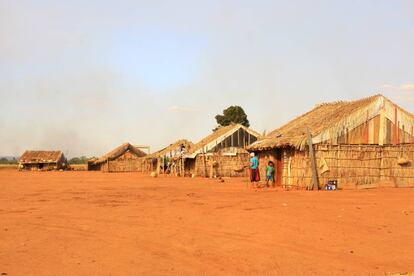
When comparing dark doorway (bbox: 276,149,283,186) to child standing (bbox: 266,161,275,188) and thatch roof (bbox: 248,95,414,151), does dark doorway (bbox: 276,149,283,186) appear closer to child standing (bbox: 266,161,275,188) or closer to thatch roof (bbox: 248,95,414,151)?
child standing (bbox: 266,161,275,188)

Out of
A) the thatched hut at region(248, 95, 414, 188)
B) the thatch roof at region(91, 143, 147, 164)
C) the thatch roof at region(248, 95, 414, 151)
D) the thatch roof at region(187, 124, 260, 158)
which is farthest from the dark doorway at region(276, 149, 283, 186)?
the thatch roof at region(91, 143, 147, 164)

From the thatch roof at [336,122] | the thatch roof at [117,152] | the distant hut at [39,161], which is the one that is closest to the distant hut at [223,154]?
the thatch roof at [336,122]

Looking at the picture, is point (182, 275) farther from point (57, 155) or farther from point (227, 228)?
point (57, 155)

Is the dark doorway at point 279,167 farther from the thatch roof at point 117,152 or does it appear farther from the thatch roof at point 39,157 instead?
the thatch roof at point 39,157

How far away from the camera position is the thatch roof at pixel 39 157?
49188mm

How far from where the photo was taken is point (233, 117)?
1981 inches

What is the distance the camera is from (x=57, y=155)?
50.9m

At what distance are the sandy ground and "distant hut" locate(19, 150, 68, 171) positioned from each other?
39.1m

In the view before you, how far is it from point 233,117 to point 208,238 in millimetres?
42844

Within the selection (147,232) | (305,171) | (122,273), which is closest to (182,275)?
(122,273)

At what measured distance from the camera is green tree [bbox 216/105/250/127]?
164 feet

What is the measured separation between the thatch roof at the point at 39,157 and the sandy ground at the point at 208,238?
39.0 meters

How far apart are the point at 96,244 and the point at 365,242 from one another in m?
4.27

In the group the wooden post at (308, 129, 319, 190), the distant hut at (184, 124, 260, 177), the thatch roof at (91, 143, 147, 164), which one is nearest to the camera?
the wooden post at (308, 129, 319, 190)
